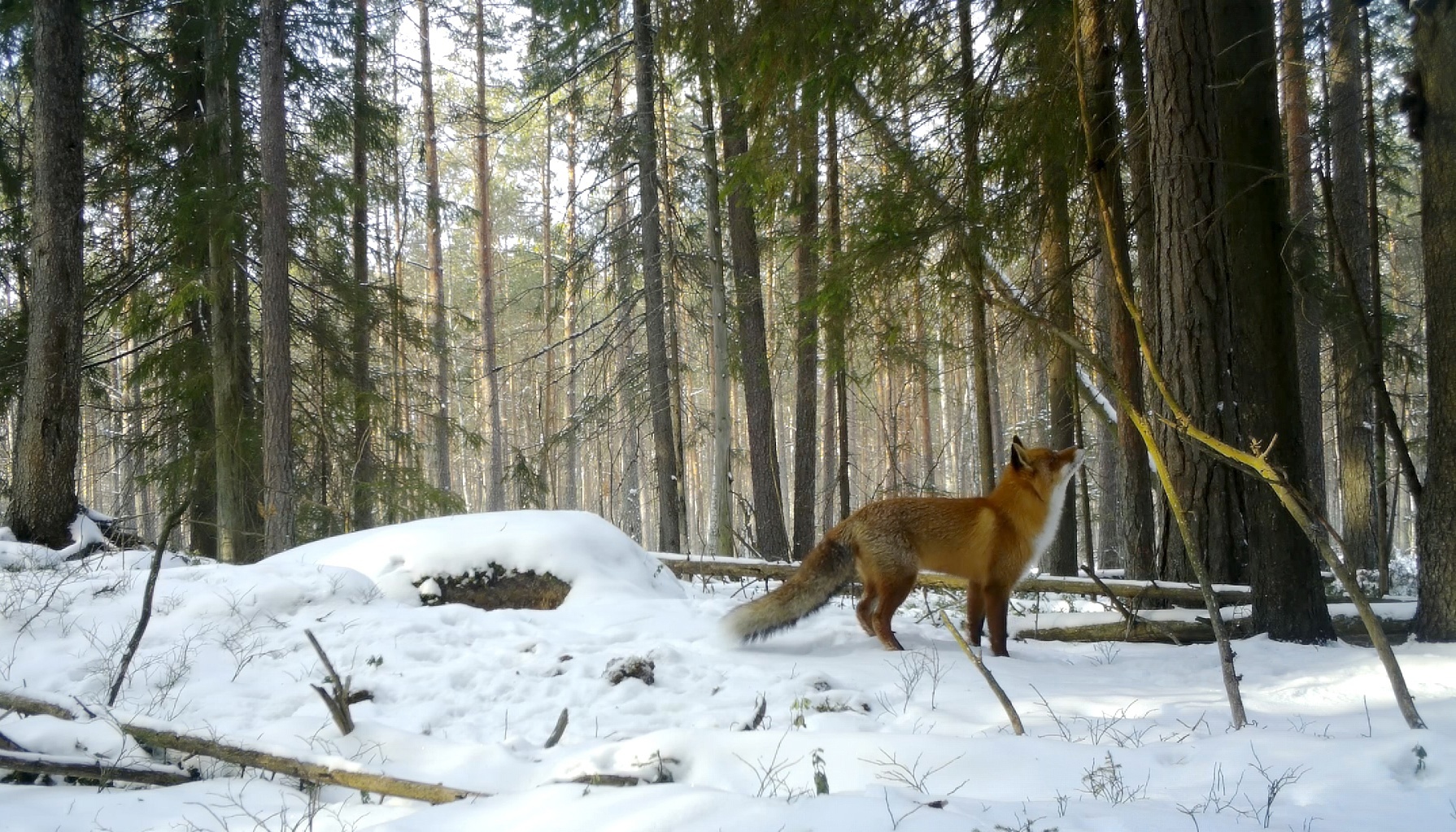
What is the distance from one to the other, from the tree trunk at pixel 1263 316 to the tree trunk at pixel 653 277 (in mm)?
8600

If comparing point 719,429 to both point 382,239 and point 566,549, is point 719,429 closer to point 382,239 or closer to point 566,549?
point 566,549

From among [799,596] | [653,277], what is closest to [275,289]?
[653,277]

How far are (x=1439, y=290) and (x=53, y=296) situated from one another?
13417 mm

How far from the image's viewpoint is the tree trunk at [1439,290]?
16.5 ft

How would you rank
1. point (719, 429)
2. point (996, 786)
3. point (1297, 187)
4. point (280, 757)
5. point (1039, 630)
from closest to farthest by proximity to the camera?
1. point (996, 786)
2. point (280, 757)
3. point (1039, 630)
4. point (719, 429)
5. point (1297, 187)

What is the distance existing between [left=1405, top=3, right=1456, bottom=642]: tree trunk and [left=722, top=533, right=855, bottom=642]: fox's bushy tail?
3633mm

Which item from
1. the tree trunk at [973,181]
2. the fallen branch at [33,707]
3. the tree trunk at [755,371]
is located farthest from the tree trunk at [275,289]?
the tree trunk at [973,181]

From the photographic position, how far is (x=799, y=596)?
18.5ft

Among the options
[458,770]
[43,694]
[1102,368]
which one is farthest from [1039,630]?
[43,694]

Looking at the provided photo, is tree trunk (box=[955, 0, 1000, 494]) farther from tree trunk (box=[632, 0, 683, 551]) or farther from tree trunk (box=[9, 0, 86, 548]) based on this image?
tree trunk (box=[9, 0, 86, 548])

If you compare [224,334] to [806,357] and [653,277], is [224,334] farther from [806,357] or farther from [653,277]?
[806,357]

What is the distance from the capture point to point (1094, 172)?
A: 4.19 metres

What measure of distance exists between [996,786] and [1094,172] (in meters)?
3.01

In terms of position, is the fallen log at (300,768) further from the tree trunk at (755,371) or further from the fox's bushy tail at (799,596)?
the tree trunk at (755,371)
